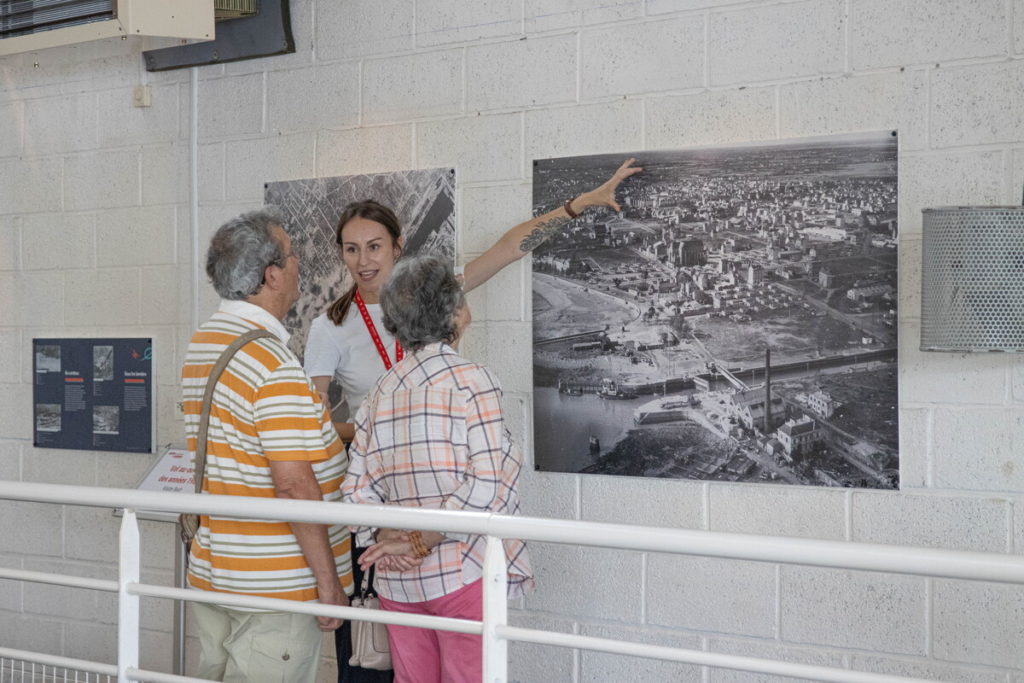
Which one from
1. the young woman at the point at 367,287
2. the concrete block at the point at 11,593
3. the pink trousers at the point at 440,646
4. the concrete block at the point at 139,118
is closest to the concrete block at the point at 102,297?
the concrete block at the point at 139,118

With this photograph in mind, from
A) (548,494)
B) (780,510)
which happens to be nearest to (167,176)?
(548,494)

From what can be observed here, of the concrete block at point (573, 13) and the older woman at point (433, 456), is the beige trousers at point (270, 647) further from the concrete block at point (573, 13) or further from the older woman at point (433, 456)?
the concrete block at point (573, 13)

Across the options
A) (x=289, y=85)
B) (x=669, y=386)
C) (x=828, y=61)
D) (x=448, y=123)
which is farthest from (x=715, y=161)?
(x=289, y=85)

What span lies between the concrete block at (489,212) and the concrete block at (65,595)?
1863mm

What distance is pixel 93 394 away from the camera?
14.2 feet

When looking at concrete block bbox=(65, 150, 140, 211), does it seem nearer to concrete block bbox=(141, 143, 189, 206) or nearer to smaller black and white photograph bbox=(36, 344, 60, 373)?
concrete block bbox=(141, 143, 189, 206)

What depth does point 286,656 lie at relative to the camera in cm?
→ 250

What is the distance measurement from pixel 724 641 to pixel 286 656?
4.06ft

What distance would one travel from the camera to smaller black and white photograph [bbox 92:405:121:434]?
14.0 ft

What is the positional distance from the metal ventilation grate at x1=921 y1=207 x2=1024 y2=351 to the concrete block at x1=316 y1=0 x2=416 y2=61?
69.7 inches

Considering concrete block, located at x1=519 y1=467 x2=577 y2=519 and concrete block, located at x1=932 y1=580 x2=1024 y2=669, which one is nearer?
concrete block, located at x1=932 y1=580 x2=1024 y2=669

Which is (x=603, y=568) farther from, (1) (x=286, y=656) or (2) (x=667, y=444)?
(1) (x=286, y=656)

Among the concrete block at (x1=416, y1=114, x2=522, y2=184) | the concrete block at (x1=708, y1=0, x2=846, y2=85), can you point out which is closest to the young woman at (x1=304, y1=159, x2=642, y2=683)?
the concrete block at (x1=416, y1=114, x2=522, y2=184)

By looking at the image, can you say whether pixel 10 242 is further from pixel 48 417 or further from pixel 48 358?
pixel 48 417
